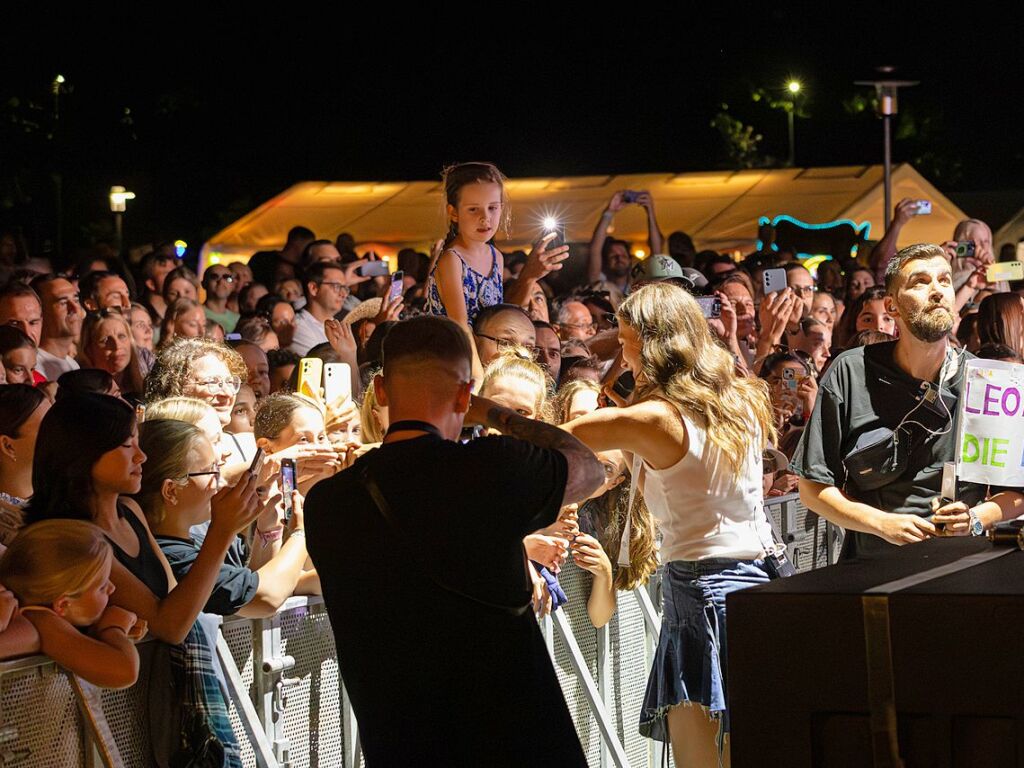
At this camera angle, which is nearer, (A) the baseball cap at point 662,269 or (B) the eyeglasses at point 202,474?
(B) the eyeglasses at point 202,474

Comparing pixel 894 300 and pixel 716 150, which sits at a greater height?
pixel 716 150

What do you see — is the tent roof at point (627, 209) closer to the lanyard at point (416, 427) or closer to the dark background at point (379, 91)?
the dark background at point (379, 91)

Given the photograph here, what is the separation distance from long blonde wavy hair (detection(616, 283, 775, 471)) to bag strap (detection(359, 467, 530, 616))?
164 cm

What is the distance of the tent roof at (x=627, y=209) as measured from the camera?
1892cm

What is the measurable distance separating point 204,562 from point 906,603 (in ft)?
6.01

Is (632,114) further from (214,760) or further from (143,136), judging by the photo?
(214,760)

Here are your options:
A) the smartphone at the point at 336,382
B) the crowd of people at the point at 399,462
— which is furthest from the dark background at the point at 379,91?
the smartphone at the point at 336,382

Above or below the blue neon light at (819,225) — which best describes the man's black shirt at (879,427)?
below

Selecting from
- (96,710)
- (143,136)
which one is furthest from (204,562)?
(143,136)

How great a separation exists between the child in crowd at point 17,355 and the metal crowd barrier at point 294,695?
2481 mm

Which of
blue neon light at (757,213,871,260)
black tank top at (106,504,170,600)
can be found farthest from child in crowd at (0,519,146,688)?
blue neon light at (757,213,871,260)

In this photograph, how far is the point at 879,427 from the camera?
513 cm

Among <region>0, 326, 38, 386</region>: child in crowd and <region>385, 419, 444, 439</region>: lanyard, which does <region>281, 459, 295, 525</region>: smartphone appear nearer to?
<region>385, 419, 444, 439</region>: lanyard

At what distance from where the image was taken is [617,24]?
3634 centimetres
